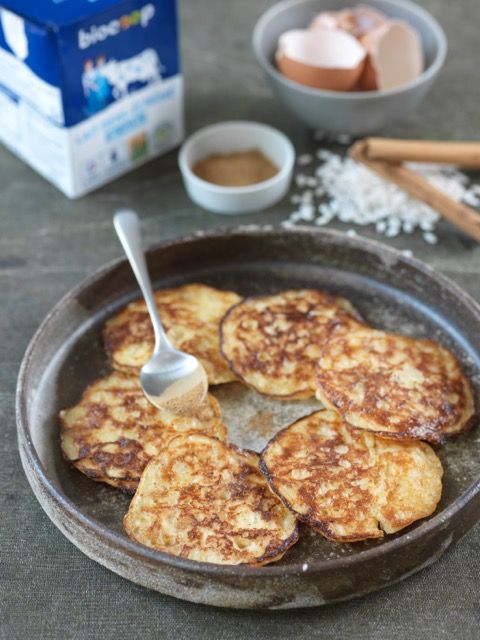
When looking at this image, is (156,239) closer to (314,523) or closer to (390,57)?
(390,57)

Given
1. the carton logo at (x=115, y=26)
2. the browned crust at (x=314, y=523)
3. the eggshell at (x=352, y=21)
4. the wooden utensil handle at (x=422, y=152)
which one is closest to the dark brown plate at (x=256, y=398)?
the browned crust at (x=314, y=523)

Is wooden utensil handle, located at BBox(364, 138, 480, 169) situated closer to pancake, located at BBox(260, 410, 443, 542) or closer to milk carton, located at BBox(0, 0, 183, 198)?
milk carton, located at BBox(0, 0, 183, 198)

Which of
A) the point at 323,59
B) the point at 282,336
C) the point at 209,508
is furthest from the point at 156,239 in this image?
the point at 209,508

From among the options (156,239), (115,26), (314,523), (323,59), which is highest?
(115,26)

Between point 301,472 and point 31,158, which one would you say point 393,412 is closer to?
point 301,472

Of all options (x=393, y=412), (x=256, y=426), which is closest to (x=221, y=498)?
(x=256, y=426)

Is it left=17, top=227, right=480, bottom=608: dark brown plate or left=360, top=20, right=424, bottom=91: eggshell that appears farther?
left=360, top=20, right=424, bottom=91: eggshell

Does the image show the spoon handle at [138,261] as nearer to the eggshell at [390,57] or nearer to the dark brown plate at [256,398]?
the dark brown plate at [256,398]

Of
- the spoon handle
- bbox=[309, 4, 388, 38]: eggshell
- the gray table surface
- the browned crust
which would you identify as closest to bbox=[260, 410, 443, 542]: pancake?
the browned crust
